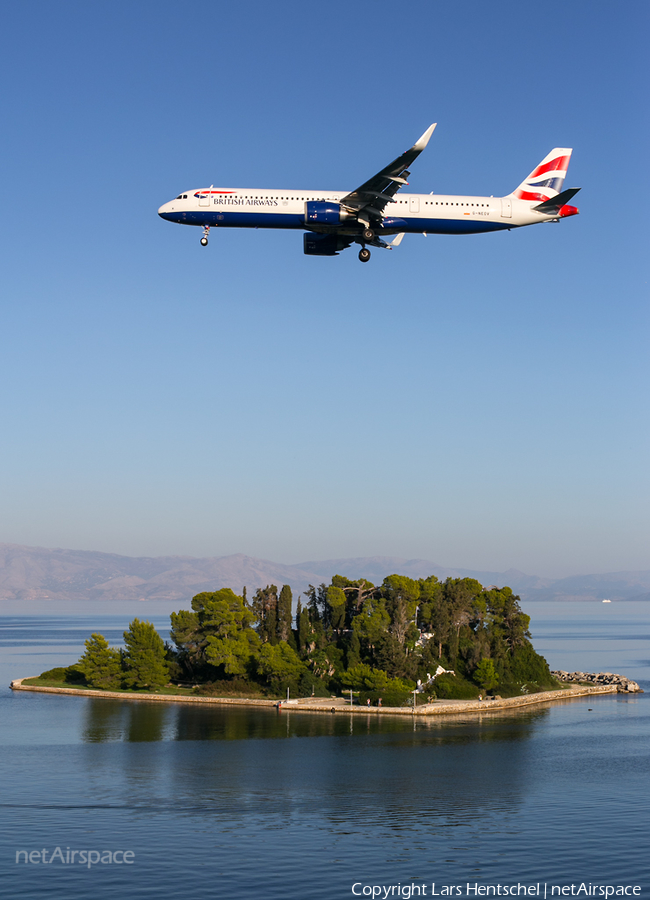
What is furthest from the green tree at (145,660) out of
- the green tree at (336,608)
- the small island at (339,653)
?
the green tree at (336,608)

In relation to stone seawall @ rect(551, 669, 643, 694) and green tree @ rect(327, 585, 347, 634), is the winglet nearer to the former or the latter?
green tree @ rect(327, 585, 347, 634)

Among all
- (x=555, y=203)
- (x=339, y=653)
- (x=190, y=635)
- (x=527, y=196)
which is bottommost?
(x=339, y=653)

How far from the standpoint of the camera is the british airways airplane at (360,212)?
57250 millimetres

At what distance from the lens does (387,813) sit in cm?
6881

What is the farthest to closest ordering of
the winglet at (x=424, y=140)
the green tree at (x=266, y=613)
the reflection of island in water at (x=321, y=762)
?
the green tree at (x=266, y=613)
the reflection of island in water at (x=321, y=762)
the winglet at (x=424, y=140)

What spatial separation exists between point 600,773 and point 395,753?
19633mm

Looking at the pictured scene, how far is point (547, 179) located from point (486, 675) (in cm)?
7124

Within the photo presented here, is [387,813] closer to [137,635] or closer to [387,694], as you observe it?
[387,694]

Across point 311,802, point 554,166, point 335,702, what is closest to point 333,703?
point 335,702

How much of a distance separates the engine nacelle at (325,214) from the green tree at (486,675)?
79142mm

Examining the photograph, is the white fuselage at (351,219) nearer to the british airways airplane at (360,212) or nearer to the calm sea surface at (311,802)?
the british airways airplane at (360,212)

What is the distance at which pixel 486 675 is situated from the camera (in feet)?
392

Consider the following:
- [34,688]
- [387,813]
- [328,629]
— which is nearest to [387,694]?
[328,629]

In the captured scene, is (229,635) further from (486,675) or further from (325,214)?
(325,214)
